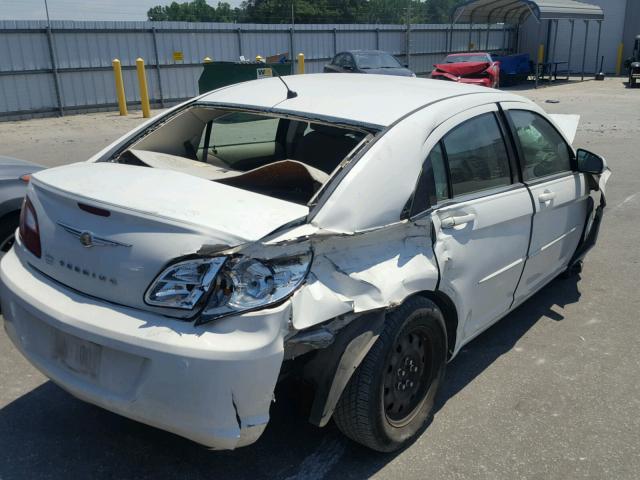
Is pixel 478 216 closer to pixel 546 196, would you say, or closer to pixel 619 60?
pixel 546 196

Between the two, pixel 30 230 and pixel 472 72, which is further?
pixel 472 72

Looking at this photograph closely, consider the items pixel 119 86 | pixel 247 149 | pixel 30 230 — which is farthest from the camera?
pixel 119 86

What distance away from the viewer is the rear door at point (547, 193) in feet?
12.0

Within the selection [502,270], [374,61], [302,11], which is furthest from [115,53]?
[302,11]

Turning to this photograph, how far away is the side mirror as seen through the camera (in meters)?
4.14

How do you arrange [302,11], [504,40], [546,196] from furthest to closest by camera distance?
[302,11] → [504,40] → [546,196]

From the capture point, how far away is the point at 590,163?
4.17 metres

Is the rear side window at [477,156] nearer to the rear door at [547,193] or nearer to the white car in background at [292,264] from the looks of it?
the white car in background at [292,264]

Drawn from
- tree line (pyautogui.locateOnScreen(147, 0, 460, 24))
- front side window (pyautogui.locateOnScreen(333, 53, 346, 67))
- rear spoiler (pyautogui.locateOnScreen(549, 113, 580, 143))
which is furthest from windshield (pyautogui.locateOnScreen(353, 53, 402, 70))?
tree line (pyautogui.locateOnScreen(147, 0, 460, 24))

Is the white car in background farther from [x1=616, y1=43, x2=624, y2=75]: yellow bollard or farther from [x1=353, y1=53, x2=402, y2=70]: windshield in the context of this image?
[x1=616, y1=43, x2=624, y2=75]: yellow bollard

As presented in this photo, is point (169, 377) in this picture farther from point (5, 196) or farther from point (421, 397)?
point (5, 196)

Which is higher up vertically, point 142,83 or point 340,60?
point 340,60

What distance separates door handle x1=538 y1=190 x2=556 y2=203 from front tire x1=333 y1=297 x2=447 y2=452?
1220 millimetres

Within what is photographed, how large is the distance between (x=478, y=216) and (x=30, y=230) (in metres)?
2.16
